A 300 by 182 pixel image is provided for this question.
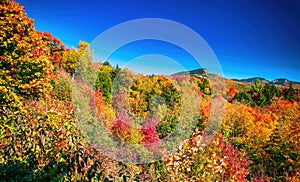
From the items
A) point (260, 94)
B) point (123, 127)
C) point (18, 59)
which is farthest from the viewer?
point (260, 94)

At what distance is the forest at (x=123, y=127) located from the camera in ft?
9.23

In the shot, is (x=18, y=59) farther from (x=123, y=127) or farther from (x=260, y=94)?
(x=260, y=94)

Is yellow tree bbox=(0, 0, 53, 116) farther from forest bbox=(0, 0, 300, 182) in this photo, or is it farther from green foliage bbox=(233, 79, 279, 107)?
green foliage bbox=(233, 79, 279, 107)

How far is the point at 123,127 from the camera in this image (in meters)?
8.43

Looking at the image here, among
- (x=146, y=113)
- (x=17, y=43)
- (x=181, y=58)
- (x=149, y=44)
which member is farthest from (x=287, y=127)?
(x=17, y=43)

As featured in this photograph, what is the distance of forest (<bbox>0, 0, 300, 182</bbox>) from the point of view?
9.23 feet

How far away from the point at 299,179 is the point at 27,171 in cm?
1046

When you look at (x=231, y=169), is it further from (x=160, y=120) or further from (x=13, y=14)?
(x=13, y=14)

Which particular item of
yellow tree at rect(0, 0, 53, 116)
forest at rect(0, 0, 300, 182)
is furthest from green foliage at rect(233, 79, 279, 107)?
yellow tree at rect(0, 0, 53, 116)

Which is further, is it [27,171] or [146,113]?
[146,113]

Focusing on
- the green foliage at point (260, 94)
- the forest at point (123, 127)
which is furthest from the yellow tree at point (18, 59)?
the green foliage at point (260, 94)

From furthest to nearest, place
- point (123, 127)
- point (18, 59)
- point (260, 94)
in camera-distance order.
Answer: point (260, 94), point (18, 59), point (123, 127)

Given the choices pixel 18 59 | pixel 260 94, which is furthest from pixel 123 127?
pixel 260 94

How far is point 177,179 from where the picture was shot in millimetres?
5074
